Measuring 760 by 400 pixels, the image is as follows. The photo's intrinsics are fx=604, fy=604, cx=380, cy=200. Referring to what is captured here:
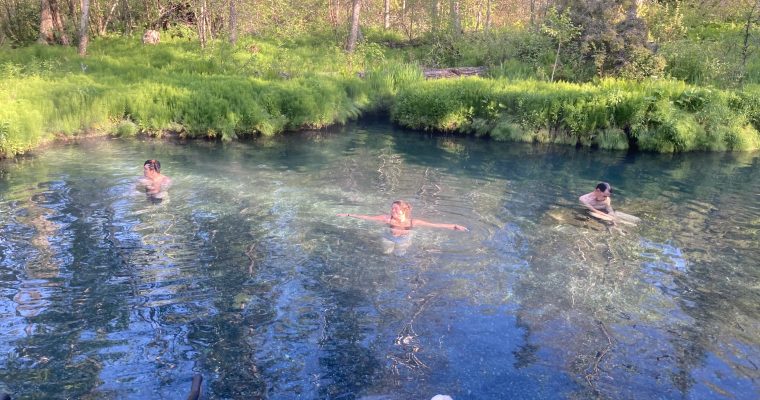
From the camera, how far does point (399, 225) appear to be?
10.7 m

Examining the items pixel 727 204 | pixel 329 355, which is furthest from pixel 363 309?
pixel 727 204

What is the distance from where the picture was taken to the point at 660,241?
10727 mm

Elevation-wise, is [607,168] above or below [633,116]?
below

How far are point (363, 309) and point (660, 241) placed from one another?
5972 millimetres

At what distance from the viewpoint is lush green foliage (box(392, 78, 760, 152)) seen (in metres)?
18.8

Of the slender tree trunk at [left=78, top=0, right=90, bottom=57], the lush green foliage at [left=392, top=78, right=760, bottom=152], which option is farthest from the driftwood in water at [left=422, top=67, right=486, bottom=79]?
the slender tree trunk at [left=78, top=0, right=90, bottom=57]

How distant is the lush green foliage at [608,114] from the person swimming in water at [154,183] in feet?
34.9

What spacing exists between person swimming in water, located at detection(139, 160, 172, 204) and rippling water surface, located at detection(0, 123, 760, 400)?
0.83ft

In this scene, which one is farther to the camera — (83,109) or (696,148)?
(696,148)

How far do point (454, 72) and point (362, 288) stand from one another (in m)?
19.5

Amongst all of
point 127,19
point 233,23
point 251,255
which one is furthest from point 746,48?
point 127,19

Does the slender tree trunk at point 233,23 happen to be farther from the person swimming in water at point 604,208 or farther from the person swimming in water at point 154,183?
the person swimming in water at point 604,208

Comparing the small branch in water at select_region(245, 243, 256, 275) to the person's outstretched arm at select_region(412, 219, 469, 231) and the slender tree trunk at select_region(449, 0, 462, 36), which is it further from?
the slender tree trunk at select_region(449, 0, 462, 36)

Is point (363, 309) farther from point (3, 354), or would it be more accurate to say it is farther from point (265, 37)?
point (265, 37)
